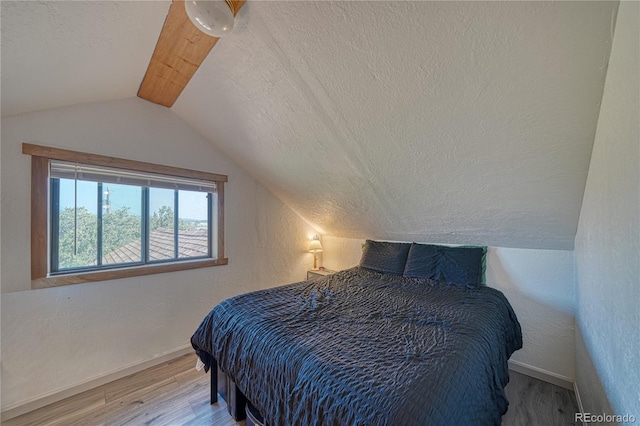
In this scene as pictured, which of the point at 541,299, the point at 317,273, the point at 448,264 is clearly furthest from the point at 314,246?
the point at 541,299

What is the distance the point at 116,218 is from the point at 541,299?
12.2ft

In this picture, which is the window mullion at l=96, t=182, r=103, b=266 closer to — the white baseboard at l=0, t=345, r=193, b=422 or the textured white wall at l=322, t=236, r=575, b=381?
the white baseboard at l=0, t=345, r=193, b=422

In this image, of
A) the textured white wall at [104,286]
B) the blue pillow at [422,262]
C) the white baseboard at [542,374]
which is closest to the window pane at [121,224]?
the textured white wall at [104,286]

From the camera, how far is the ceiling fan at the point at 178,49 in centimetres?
115

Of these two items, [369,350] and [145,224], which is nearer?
[369,350]

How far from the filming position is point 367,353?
1147mm

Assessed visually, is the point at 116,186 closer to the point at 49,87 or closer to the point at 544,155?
the point at 49,87

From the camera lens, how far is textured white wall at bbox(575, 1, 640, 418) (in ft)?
2.56

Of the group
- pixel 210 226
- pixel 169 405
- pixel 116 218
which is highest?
pixel 116 218

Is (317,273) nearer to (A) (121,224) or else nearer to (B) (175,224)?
→ (B) (175,224)

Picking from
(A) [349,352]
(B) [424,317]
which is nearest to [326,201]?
(B) [424,317]

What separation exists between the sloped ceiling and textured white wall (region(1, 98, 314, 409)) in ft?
0.68

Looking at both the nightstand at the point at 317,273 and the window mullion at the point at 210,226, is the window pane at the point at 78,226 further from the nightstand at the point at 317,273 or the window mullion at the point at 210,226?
the nightstand at the point at 317,273

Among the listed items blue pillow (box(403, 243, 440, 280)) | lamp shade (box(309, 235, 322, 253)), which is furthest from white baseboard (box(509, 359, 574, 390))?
lamp shade (box(309, 235, 322, 253))
